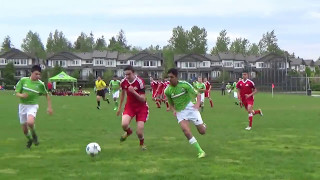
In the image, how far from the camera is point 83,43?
163000mm

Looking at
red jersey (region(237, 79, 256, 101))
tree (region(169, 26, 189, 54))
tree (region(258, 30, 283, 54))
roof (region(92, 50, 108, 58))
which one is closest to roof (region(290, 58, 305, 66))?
tree (region(258, 30, 283, 54))

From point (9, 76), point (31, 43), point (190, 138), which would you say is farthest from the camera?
point (31, 43)

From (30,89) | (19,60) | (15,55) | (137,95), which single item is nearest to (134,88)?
(137,95)

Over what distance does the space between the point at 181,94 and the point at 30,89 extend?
4.01 metres

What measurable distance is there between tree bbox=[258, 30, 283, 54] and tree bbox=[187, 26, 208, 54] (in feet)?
66.3

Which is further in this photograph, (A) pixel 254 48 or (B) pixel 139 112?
(A) pixel 254 48

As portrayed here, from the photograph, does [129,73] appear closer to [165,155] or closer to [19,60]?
[165,155]

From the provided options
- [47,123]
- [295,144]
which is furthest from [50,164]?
[47,123]

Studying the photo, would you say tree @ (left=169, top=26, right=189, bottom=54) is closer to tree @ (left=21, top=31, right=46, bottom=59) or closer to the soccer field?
tree @ (left=21, top=31, right=46, bottom=59)

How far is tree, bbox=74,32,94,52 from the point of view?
161 meters

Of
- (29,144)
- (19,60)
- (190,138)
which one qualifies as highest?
(19,60)

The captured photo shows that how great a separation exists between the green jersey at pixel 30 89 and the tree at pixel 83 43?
487 feet

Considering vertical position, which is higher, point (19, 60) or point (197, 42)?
point (197, 42)

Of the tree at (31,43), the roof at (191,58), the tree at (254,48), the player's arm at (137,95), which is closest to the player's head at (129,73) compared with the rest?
the player's arm at (137,95)
